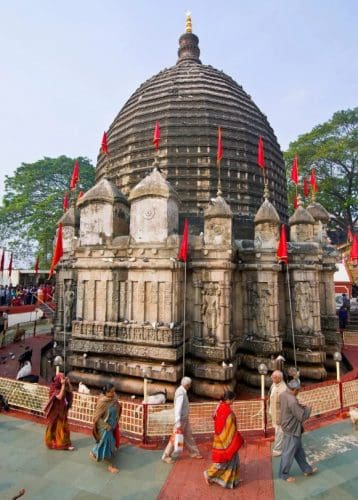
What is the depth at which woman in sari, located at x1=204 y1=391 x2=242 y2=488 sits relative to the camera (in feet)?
14.5

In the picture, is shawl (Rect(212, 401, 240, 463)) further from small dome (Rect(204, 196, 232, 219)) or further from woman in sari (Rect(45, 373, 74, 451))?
small dome (Rect(204, 196, 232, 219))

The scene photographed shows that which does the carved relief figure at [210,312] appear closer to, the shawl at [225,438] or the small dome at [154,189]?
the small dome at [154,189]

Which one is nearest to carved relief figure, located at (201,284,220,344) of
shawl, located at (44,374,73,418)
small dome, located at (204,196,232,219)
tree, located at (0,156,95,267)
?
small dome, located at (204,196,232,219)

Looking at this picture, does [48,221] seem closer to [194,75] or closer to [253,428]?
[194,75]

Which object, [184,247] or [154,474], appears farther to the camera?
[184,247]

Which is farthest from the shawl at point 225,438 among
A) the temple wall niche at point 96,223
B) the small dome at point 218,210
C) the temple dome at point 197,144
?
the temple dome at point 197,144

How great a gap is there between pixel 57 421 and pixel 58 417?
0.08 metres

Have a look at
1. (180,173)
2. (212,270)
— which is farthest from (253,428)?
(180,173)

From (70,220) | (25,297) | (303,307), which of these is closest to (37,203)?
(25,297)

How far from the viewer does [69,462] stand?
202 inches

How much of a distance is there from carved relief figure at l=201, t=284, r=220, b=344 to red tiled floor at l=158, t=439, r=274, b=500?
348 centimetres

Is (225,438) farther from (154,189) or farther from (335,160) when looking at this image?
(335,160)

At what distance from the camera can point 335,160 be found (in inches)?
1149

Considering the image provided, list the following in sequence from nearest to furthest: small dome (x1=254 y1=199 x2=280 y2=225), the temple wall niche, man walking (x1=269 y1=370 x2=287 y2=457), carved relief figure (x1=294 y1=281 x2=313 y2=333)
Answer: man walking (x1=269 y1=370 x2=287 y2=457)
the temple wall niche
small dome (x1=254 y1=199 x2=280 y2=225)
carved relief figure (x1=294 y1=281 x2=313 y2=333)
